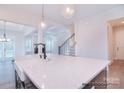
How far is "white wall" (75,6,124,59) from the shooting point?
4.27 metres

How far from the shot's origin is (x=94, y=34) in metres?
4.79

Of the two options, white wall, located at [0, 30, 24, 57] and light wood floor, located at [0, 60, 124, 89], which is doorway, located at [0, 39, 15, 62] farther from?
light wood floor, located at [0, 60, 124, 89]

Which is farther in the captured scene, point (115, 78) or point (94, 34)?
point (94, 34)

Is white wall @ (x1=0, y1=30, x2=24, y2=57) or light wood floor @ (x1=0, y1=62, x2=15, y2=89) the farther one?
white wall @ (x1=0, y1=30, x2=24, y2=57)

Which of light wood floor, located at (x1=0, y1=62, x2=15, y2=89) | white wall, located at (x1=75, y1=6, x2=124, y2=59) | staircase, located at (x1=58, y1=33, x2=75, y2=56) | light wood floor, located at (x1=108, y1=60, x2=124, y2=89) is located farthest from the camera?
staircase, located at (x1=58, y1=33, x2=75, y2=56)

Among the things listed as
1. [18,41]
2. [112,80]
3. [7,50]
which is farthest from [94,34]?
[7,50]

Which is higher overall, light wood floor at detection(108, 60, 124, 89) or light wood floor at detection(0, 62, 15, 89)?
light wood floor at detection(108, 60, 124, 89)

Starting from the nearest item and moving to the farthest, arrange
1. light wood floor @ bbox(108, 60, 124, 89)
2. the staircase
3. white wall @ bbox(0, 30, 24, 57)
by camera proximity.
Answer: light wood floor @ bbox(108, 60, 124, 89) → the staircase → white wall @ bbox(0, 30, 24, 57)

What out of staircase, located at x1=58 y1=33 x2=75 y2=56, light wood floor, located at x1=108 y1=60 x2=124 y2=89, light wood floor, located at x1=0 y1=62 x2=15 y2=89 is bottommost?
light wood floor, located at x1=0 y1=62 x2=15 y2=89

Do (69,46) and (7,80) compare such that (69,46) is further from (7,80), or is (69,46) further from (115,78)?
(115,78)

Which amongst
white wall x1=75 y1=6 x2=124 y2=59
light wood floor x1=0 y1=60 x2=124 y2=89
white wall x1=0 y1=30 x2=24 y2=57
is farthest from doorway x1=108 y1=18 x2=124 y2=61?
white wall x1=0 y1=30 x2=24 y2=57

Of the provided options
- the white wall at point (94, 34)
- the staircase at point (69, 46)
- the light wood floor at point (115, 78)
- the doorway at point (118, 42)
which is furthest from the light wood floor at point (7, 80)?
the doorway at point (118, 42)

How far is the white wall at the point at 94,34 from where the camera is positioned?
4.27 meters
